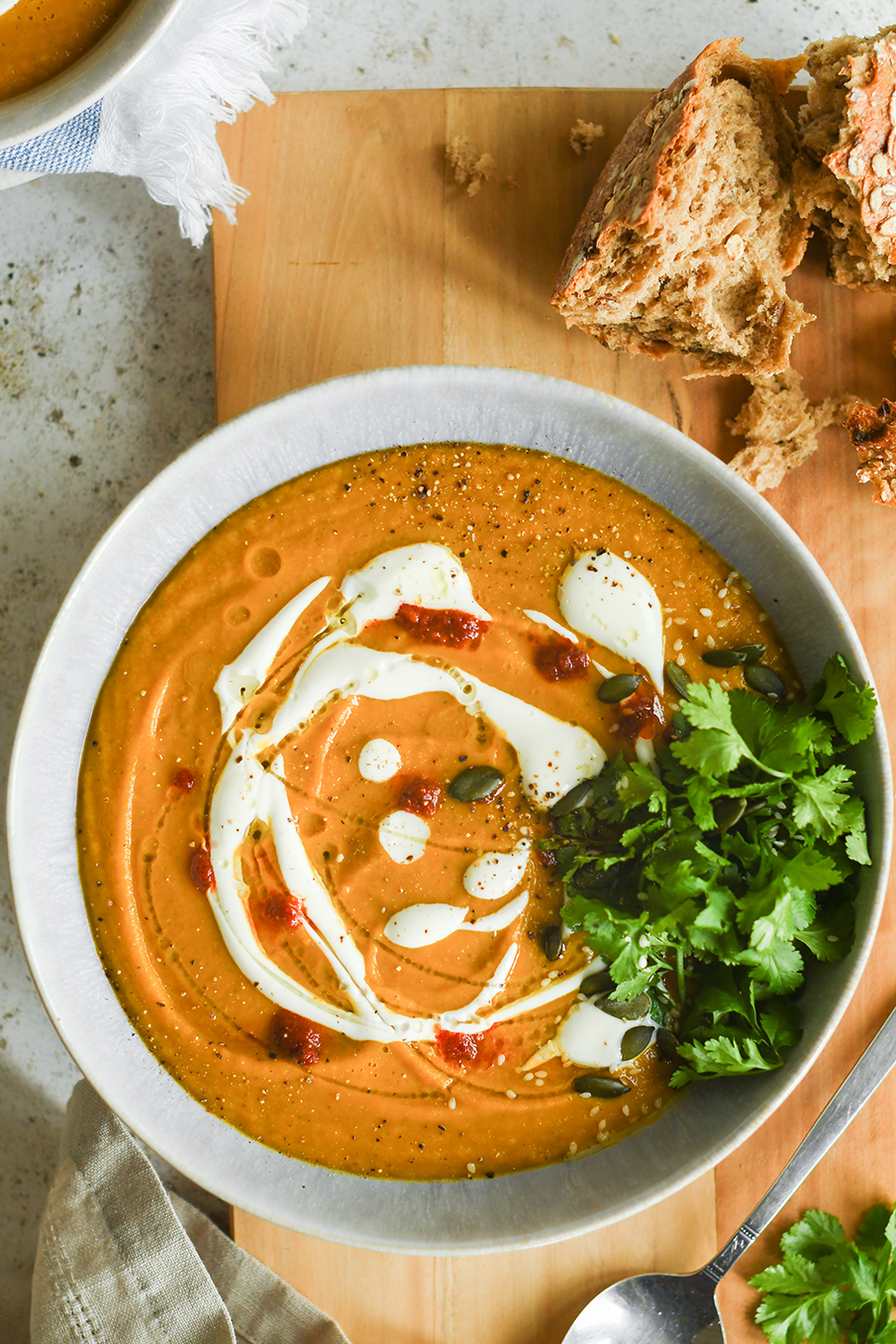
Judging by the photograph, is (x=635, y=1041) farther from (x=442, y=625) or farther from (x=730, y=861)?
(x=442, y=625)

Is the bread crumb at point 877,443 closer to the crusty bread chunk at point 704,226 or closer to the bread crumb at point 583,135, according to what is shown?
the crusty bread chunk at point 704,226

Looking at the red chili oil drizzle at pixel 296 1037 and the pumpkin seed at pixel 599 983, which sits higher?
the pumpkin seed at pixel 599 983

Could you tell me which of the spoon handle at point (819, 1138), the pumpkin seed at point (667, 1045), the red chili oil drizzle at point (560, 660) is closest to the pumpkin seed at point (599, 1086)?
the pumpkin seed at point (667, 1045)

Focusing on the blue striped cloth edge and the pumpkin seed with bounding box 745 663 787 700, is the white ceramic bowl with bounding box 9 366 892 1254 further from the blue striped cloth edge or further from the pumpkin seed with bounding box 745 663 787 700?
the blue striped cloth edge

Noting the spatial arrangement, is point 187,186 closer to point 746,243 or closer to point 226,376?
point 226,376

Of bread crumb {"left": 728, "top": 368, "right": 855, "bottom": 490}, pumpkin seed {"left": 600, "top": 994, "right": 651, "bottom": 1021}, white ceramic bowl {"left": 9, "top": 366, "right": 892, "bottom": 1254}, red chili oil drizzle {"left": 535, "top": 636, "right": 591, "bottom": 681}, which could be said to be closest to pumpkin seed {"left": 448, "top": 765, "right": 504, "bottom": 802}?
red chili oil drizzle {"left": 535, "top": 636, "right": 591, "bottom": 681}
